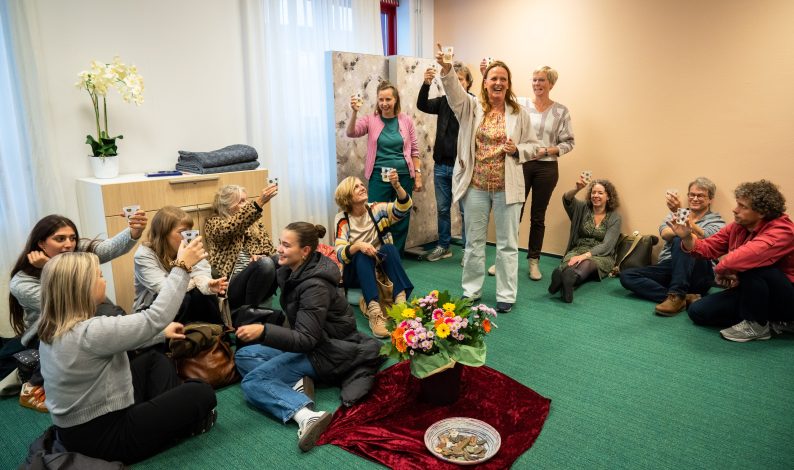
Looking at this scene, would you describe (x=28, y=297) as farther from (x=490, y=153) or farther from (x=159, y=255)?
(x=490, y=153)

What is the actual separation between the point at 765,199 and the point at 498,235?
1.44m

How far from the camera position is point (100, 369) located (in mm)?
1855

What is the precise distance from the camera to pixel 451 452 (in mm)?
2090

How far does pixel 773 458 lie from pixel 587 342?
113 centimetres

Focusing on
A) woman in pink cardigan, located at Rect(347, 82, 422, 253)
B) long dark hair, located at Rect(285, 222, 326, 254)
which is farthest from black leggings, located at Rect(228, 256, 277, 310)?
woman in pink cardigan, located at Rect(347, 82, 422, 253)

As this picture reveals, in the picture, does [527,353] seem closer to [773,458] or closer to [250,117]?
[773,458]

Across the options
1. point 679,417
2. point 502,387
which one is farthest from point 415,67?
point 679,417

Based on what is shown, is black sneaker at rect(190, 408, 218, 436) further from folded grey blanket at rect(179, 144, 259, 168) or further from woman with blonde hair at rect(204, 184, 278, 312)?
folded grey blanket at rect(179, 144, 259, 168)

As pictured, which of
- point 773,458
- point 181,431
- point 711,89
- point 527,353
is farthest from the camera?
point 711,89

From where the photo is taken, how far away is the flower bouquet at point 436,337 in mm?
2297

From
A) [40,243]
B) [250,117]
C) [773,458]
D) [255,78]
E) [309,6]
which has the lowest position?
[773,458]

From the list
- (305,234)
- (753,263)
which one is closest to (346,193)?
(305,234)

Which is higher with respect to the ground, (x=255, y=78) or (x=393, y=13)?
(x=393, y=13)

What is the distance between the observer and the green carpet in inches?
82.2
